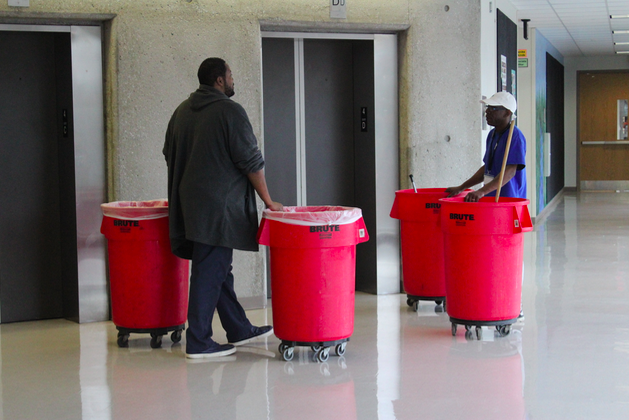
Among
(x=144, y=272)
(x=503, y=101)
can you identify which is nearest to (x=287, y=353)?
(x=144, y=272)

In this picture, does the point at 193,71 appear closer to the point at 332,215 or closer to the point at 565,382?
the point at 332,215

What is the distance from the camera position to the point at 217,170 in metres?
3.75

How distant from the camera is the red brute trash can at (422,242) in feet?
15.7

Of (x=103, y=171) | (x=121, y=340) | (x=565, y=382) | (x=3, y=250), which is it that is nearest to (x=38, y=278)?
(x=3, y=250)

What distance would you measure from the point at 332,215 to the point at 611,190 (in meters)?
14.8

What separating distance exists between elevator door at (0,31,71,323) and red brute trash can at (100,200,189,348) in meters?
1.19

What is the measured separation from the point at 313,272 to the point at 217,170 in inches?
28.7

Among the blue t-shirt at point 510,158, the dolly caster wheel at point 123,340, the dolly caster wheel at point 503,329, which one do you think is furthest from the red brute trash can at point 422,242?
the dolly caster wheel at point 123,340

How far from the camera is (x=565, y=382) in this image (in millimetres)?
3438

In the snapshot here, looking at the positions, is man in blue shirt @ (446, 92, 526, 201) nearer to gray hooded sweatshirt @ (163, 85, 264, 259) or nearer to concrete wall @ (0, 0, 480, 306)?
concrete wall @ (0, 0, 480, 306)

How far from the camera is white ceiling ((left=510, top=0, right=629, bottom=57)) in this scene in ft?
30.5

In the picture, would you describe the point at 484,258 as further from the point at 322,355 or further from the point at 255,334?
the point at 255,334

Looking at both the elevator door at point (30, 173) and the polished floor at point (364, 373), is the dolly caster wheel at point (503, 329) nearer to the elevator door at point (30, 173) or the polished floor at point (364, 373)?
the polished floor at point (364, 373)

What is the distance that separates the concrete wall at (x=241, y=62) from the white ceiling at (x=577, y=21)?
365cm
